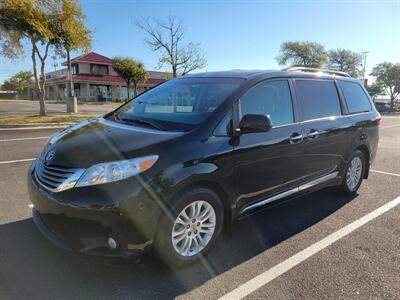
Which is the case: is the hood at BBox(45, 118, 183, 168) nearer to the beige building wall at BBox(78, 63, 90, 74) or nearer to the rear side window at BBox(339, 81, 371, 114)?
the rear side window at BBox(339, 81, 371, 114)

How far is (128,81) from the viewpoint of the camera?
45.0 metres

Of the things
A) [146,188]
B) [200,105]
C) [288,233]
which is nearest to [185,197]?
[146,188]

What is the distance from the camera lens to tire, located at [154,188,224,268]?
8.96ft

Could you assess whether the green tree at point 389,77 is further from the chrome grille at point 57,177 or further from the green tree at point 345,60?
the chrome grille at point 57,177

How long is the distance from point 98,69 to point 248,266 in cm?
5117

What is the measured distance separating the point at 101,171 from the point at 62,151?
0.58m

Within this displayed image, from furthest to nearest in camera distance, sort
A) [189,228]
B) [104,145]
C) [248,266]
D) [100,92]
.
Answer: [100,92] → [248,266] → [189,228] → [104,145]

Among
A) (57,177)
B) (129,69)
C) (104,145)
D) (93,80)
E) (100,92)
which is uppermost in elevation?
(129,69)

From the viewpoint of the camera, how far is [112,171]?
2.58 m

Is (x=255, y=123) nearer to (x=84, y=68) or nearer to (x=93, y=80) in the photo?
(x=93, y=80)

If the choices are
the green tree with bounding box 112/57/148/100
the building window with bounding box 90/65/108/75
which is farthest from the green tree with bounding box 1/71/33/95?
the green tree with bounding box 112/57/148/100

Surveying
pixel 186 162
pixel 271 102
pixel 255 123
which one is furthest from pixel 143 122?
pixel 271 102

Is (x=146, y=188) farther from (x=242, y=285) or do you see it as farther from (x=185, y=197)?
(x=242, y=285)

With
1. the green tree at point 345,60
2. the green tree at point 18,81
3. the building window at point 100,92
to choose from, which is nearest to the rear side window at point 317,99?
the building window at point 100,92
